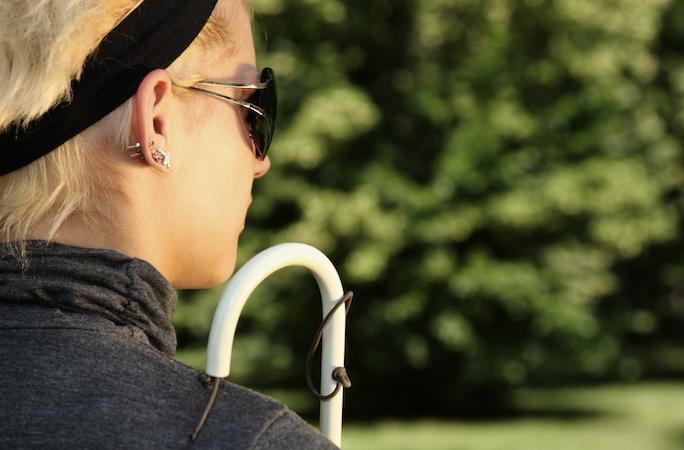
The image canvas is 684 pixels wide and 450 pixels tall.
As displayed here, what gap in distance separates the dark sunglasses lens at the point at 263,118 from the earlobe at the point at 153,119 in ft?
0.77

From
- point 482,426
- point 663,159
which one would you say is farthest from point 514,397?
point 663,159

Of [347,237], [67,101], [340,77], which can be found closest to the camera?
[67,101]

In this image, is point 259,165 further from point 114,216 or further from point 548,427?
point 548,427

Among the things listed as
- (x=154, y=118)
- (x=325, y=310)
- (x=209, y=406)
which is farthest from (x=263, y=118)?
(x=209, y=406)

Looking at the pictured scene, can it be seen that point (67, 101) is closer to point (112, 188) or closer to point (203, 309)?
point (112, 188)

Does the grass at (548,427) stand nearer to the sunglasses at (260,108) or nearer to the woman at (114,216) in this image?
the sunglasses at (260,108)

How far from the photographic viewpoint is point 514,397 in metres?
13.6

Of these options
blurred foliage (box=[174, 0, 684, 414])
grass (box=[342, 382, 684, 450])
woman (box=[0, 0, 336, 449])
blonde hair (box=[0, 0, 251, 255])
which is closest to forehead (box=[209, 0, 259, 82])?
woman (box=[0, 0, 336, 449])

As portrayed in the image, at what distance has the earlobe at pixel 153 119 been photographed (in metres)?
1.04

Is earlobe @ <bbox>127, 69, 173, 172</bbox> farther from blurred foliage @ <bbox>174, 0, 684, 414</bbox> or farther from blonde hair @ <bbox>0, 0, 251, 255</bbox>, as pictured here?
blurred foliage @ <bbox>174, 0, 684, 414</bbox>

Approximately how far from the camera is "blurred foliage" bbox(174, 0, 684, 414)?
9625mm

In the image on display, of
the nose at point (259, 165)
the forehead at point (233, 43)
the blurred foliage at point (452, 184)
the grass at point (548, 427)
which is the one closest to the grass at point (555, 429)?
the grass at point (548, 427)

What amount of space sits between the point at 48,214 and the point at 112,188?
0.34 ft

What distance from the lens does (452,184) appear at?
9.91 metres
